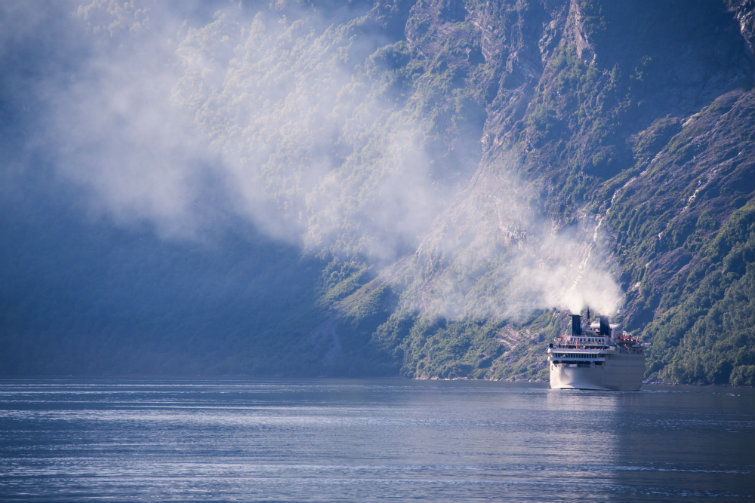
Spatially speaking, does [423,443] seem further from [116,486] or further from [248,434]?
[116,486]

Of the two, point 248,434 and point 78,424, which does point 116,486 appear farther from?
point 78,424

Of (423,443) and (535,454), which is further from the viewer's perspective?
(423,443)

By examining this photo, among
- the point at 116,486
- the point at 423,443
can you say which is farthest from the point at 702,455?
the point at 116,486

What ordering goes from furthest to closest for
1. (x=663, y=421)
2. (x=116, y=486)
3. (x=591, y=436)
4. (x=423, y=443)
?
(x=663, y=421) → (x=591, y=436) → (x=423, y=443) → (x=116, y=486)

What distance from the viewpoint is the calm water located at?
307 feet

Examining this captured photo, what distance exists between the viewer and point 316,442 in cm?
13238

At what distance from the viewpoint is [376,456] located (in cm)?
11781

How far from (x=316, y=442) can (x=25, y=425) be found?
47125 mm

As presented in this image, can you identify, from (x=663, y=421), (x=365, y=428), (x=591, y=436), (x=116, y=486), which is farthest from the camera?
(x=663, y=421)

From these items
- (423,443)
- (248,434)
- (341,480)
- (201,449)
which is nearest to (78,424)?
(248,434)

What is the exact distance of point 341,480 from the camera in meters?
99.9

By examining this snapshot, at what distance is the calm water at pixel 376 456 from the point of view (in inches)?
3681

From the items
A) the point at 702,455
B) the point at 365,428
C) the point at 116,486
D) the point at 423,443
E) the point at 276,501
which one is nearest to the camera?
the point at 276,501

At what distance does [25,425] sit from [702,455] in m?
91.8
